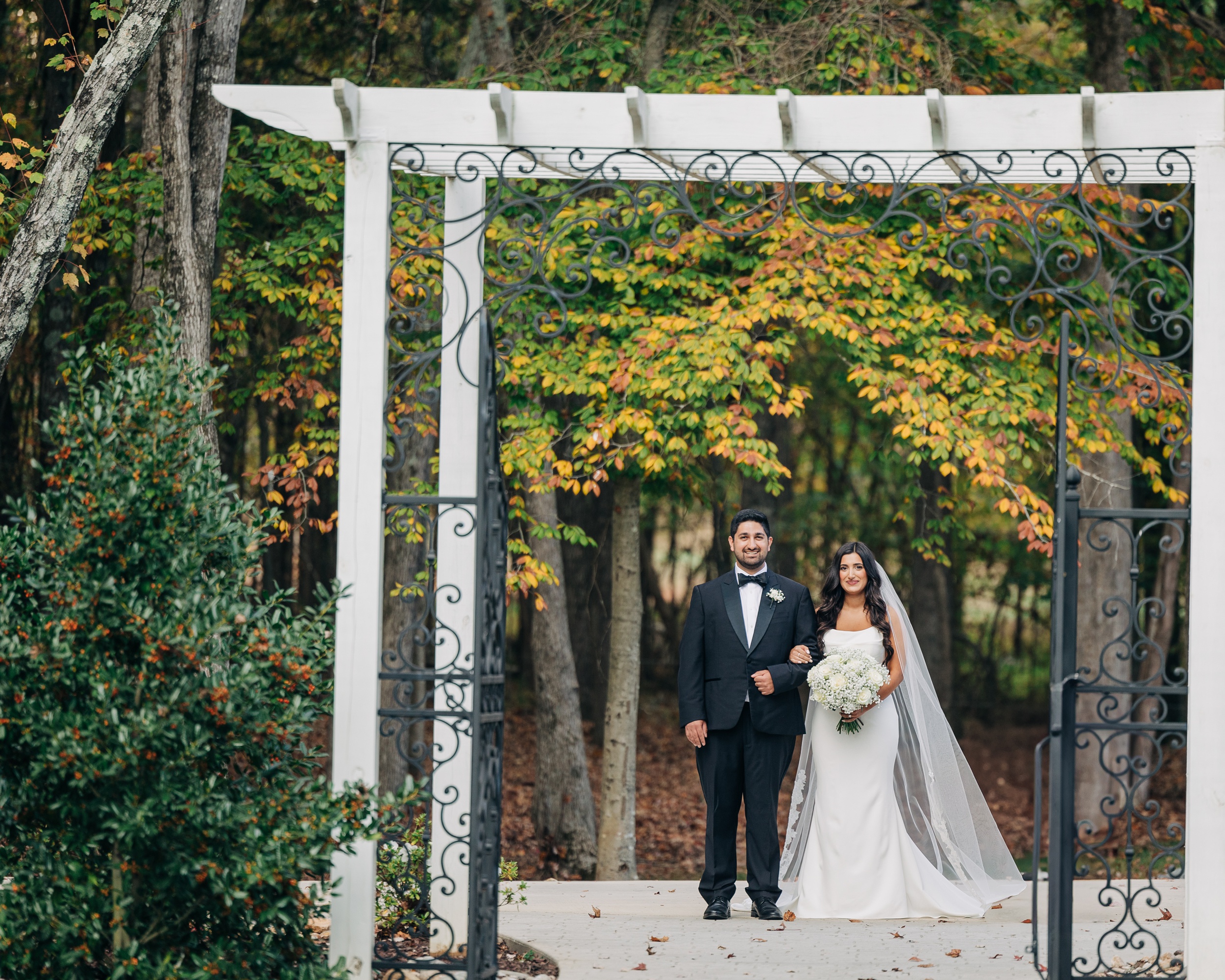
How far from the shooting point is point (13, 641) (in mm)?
4035

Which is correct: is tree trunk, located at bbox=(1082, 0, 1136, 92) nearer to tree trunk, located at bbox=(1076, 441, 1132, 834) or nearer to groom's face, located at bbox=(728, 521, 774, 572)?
tree trunk, located at bbox=(1076, 441, 1132, 834)

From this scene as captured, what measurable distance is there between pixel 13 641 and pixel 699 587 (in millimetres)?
3217

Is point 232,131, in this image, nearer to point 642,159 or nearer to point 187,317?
point 187,317

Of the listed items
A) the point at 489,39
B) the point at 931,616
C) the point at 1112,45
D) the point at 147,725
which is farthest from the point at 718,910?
the point at 931,616

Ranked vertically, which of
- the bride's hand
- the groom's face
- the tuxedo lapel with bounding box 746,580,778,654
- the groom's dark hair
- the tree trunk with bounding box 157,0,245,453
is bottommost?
the bride's hand

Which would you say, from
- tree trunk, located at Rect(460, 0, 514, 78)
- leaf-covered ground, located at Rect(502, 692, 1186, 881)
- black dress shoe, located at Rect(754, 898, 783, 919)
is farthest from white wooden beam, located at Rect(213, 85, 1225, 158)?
leaf-covered ground, located at Rect(502, 692, 1186, 881)

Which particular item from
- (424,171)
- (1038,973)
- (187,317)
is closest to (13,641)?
(424,171)

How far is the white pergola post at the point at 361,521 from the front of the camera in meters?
4.54

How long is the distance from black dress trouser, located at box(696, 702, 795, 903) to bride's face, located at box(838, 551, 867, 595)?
31.3 inches

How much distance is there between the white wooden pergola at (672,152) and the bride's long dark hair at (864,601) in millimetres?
2111

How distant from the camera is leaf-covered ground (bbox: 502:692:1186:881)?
40.8 ft

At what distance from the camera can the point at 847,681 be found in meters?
6.11

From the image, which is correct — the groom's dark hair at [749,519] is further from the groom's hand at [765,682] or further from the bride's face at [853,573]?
the groom's hand at [765,682]

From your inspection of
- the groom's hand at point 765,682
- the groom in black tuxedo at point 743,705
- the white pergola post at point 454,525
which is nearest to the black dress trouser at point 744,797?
the groom in black tuxedo at point 743,705
